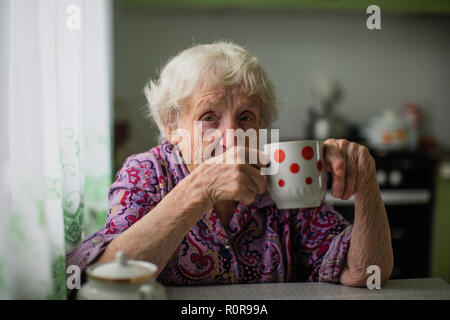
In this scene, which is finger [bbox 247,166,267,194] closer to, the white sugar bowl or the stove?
the white sugar bowl

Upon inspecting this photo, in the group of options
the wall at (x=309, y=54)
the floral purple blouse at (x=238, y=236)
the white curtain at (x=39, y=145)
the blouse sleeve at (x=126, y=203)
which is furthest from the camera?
the wall at (x=309, y=54)

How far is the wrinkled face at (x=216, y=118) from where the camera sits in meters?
0.99

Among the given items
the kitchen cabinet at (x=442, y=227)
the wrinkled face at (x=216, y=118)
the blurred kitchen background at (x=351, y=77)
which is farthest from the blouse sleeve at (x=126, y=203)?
the kitchen cabinet at (x=442, y=227)

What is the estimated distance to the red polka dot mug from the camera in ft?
2.43

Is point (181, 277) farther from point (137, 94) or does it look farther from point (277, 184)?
point (137, 94)

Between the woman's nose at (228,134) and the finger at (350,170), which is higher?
the woman's nose at (228,134)

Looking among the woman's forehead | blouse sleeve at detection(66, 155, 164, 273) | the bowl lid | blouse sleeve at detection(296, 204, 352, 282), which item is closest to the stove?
blouse sleeve at detection(296, 204, 352, 282)

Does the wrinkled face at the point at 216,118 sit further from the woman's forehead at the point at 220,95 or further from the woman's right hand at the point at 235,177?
the woman's right hand at the point at 235,177

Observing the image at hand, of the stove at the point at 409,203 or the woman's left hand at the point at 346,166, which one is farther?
the stove at the point at 409,203

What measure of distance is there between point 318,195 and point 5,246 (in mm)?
497

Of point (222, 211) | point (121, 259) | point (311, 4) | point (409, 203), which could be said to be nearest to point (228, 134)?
point (222, 211)

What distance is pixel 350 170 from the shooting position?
858 millimetres

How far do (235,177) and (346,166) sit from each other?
231mm

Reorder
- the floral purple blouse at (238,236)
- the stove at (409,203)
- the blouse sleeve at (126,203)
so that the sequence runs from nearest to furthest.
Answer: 1. the blouse sleeve at (126,203)
2. the floral purple blouse at (238,236)
3. the stove at (409,203)
